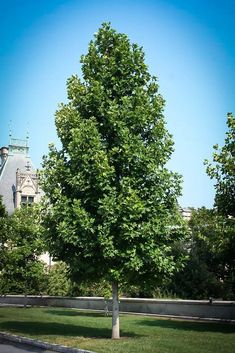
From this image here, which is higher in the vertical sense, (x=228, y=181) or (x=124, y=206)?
(x=228, y=181)

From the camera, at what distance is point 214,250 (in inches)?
704

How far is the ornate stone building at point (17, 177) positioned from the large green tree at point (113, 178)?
38478mm

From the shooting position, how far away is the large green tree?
15.2 metres

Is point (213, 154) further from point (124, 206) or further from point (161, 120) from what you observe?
point (124, 206)

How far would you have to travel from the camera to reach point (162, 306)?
25875 mm

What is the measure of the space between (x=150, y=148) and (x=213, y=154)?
368 centimetres

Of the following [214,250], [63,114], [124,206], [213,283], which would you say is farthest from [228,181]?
[213,283]

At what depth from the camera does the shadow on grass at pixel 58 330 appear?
1686 centimetres

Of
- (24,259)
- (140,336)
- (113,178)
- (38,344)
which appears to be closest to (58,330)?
(38,344)

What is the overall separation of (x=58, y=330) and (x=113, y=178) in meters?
7.23

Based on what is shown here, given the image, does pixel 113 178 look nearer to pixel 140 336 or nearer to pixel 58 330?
pixel 140 336

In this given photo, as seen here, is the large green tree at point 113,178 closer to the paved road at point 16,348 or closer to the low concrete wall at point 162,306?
the paved road at point 16,348

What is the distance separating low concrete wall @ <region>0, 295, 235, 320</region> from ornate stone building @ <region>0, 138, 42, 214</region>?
2079cm

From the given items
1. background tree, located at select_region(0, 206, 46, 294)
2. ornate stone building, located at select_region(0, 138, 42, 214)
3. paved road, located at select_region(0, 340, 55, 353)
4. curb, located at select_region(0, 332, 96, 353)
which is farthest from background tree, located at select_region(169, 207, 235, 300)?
ornate stone building, located at select_region(0, 138, 42, 214)
